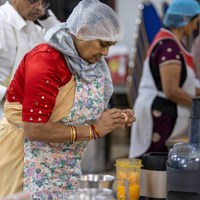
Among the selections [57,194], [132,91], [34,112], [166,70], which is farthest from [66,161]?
[132,91]

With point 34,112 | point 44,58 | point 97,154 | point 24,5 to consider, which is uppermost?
point 24,5

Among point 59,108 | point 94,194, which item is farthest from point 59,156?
point 94,194

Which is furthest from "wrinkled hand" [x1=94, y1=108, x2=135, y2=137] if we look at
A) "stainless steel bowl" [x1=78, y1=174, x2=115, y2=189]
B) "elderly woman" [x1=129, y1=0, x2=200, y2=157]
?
"elderly woman" [x1=129, y1=0, x2=200, y2=157]

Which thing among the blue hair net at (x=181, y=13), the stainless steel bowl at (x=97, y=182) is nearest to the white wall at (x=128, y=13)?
the blue hair net at (x=181, y=13)

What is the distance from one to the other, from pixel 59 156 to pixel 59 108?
19cm

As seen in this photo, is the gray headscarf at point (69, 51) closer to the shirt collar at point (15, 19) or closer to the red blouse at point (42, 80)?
the red blouse at point (42, 80)

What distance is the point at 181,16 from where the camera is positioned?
394cm

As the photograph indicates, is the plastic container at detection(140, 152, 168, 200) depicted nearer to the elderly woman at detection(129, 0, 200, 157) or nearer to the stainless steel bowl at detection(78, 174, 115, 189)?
the stainless steel bowl at detection(78, 174, 115, 189)

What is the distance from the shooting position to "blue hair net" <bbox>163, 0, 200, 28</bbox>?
12.9 ft

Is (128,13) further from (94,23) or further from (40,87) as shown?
(40,87)

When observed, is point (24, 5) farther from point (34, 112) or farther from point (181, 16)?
point (181, 16)

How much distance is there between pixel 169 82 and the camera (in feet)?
12.5

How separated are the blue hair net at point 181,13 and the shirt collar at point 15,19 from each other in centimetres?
125

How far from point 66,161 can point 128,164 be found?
0.25 metres
